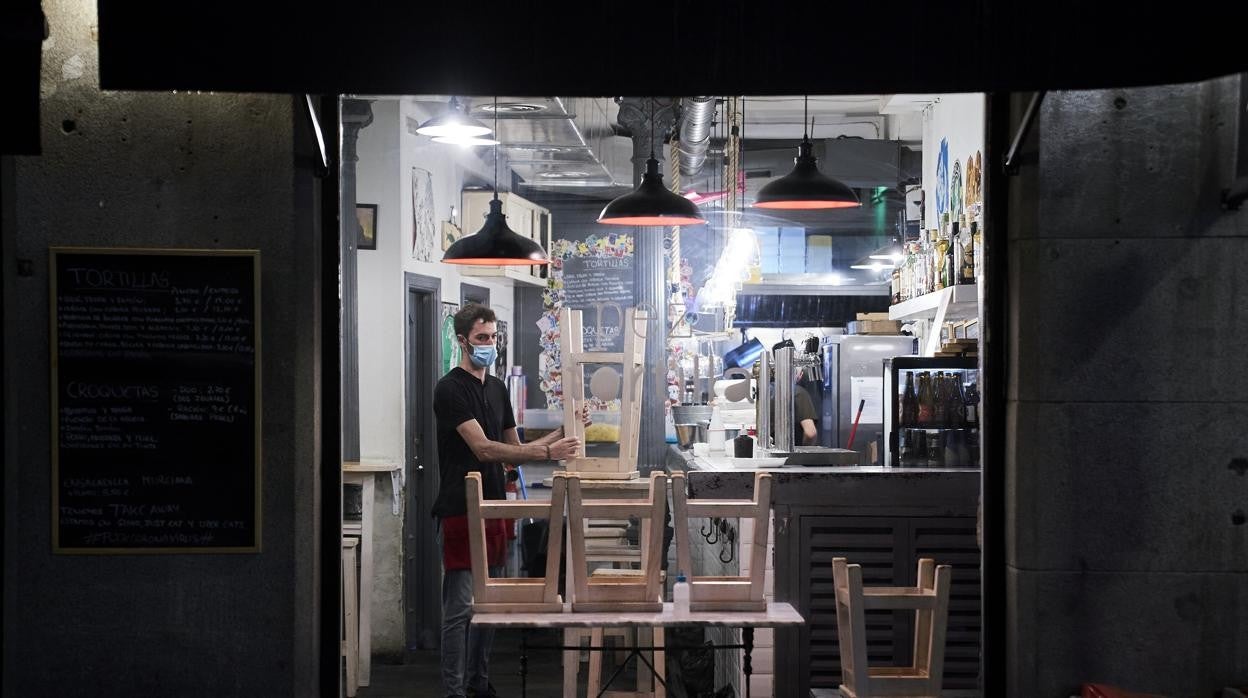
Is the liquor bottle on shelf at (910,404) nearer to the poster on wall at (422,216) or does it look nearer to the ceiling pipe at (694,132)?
the ceiling pipe at (694,132)

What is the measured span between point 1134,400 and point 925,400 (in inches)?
90.4

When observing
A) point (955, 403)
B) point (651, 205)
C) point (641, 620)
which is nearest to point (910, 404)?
point (955, 403)

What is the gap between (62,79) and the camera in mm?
3674

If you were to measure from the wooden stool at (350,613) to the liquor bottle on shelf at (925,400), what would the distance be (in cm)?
314

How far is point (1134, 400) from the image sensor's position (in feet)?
12.4

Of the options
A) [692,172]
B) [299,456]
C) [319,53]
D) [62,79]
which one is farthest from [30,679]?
[692,172]

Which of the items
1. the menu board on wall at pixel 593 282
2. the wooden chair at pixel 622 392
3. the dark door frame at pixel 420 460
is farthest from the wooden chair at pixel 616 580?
the menu board on wall at pixel 593 282

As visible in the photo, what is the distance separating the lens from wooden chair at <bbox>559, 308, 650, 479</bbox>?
6727 mm

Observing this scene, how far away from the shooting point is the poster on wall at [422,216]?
27.0 feet

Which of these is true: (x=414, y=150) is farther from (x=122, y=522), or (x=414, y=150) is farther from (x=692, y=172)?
(x=122, y=522)

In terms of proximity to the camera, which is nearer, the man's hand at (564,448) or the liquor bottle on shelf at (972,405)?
the liquor bottle on shelf at (972,405)

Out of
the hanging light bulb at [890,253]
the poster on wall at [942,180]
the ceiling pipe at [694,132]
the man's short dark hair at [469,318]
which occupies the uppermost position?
the ceiling pipe at [694,132]

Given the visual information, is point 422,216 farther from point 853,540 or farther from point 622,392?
point 853,540

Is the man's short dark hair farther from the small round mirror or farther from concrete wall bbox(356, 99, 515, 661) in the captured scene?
concrete wall bbox(356, 99, 515, 661)
